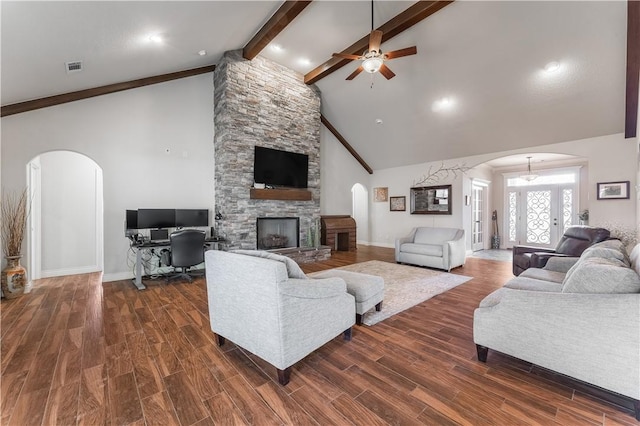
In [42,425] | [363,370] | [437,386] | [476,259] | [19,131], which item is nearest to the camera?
[42,425]

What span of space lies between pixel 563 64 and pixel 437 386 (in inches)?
203

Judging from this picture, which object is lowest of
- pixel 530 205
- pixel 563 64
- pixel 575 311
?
pixel 575 311

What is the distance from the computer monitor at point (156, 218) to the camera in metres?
4.44

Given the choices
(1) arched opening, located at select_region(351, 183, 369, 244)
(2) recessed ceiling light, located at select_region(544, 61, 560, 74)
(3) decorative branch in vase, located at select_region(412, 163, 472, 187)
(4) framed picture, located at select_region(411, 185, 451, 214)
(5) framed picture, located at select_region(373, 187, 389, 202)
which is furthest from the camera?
(1) arched opening, located at select_region(351, 183, 369, 244)

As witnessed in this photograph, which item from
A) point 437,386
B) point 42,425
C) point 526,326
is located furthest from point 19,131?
point 526,326

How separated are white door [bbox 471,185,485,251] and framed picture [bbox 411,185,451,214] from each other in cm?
89

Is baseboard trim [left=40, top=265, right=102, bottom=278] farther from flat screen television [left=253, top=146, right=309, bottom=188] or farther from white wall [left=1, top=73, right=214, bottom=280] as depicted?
flat screen television [left=253, top=146, right=309, bottom=188]

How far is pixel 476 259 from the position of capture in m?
6.40

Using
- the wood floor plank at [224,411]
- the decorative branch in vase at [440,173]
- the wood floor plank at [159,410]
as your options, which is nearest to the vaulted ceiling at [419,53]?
the decorative branch in vase at [440,173]

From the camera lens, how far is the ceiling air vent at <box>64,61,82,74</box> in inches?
125

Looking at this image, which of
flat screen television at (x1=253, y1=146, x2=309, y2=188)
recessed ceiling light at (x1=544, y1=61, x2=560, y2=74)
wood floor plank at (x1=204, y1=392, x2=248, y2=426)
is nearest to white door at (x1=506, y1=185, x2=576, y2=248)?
recessed ceiling light at (x1=544, y1=61, x2=560, y2=74)

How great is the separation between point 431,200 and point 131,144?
23.4 ft

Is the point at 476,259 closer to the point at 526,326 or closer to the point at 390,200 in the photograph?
the point at 390,200

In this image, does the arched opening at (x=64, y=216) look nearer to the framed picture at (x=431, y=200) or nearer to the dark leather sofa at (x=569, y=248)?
the dark leather sofa at (x=569, y=248)
